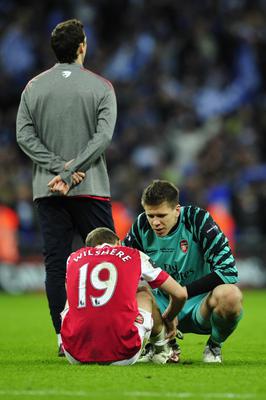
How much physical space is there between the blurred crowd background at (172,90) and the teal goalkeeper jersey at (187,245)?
8.95 m

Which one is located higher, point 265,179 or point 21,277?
point 265,179

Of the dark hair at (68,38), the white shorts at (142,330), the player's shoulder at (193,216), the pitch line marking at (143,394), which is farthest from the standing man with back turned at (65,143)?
the pitch line marking at (143,394)

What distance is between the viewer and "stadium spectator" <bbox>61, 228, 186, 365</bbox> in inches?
230

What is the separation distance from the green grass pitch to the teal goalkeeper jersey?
0.55 meters

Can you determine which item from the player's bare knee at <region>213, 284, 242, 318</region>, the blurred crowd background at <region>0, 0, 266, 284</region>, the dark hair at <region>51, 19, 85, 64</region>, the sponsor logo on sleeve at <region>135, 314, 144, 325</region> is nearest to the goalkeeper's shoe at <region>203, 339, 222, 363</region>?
the player's bare knee at <region>213, 284, 242, 318</region>

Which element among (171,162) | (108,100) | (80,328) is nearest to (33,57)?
(171,162)

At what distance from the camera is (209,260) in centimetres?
631

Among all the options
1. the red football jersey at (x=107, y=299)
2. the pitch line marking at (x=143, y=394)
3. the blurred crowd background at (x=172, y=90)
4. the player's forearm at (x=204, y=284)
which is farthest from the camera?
the blurred crowd background at (x=172, y=90)

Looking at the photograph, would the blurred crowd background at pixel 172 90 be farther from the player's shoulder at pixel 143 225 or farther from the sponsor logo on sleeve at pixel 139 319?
the sponsor logo on sleeve at pixel 139 319

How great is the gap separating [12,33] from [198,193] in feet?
14.7

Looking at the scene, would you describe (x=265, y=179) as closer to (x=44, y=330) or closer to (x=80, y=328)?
(x=44, y=330)

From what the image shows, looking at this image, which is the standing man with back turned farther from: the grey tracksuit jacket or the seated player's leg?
the seated player's leg

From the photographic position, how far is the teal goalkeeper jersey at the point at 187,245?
6.26 m

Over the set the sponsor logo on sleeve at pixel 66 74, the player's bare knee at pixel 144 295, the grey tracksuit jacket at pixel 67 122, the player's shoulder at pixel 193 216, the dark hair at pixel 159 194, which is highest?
the sponsor logo on sleeve at pixel 66 74
